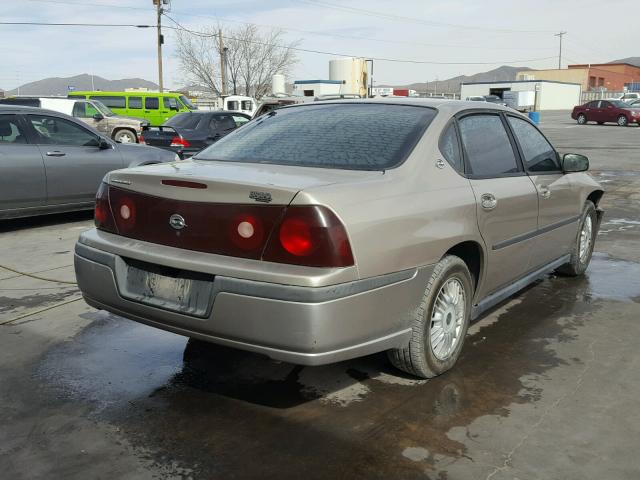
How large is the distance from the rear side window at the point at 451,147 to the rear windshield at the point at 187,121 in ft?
34.7

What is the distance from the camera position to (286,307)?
2.71m

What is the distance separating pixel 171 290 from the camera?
3.06 metres

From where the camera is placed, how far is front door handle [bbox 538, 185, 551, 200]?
4473 mm

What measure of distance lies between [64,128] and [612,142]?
868 inches

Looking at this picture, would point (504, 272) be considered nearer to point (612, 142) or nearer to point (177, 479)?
point (177, 479)

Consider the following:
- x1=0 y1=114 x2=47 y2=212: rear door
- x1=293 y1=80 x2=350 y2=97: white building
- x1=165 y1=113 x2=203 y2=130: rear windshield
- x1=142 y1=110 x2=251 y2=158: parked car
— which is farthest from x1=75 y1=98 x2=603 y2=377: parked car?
x1=293 y1=80 x2=350 y2=97: white building

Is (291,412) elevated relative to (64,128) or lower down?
lower down

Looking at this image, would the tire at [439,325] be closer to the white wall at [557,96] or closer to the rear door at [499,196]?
the rear door at [499,196]

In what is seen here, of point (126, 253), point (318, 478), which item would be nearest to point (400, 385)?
point (318, 478)

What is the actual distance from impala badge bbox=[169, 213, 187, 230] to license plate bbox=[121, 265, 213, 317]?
0.25 m

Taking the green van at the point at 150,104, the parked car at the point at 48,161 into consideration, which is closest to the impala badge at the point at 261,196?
the parked car at the point at 48,161

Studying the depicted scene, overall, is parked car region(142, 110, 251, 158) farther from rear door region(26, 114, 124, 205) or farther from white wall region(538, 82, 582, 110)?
white wall region(538, 82, 582, 110)

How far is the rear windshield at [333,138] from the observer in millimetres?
3391

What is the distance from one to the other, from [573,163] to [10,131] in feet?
21.2
